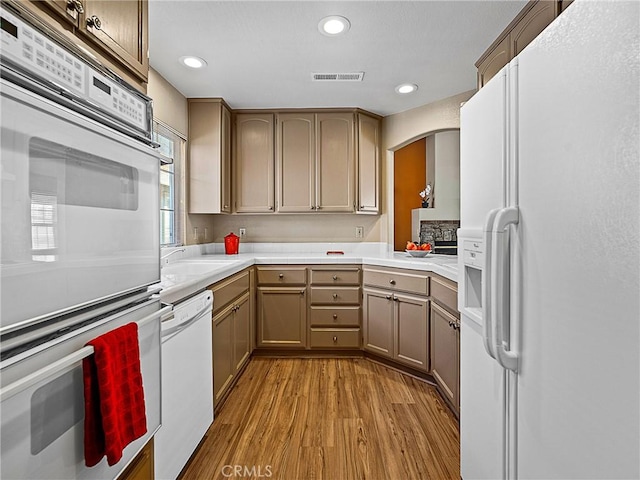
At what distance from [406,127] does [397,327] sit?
205cm

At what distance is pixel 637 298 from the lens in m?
0.59

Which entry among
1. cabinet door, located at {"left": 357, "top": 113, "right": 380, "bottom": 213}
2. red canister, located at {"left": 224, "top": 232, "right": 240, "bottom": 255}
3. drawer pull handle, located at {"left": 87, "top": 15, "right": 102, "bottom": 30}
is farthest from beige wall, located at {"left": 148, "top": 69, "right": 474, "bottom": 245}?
drawer pull handle, located at {"left": 87, "top": 15, "right": 102, "bottom": 30}

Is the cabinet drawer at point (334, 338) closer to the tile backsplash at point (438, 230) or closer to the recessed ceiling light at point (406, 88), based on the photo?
the tile backsplash at point (438, 230)

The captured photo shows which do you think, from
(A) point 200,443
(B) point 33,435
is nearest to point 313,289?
(A) point 200,443

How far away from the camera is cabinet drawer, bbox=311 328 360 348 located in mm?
3291

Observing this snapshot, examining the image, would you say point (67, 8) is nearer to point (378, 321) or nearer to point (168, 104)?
point (168, 104)

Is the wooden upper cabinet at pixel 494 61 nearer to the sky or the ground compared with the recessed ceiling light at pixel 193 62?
nearer to the ground

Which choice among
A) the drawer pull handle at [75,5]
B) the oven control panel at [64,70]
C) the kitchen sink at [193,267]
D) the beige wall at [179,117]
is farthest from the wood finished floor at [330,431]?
the drawer pull handle at [75,5]

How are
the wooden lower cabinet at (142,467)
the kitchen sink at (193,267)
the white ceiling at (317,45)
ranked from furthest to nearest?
the kitchen sink at (193,267)
the white ceiling at (317,45)
the wooden lower cabinet at (142,467)

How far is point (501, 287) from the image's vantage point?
Result: 1022 millimetres

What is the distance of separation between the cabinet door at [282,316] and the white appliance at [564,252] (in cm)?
216

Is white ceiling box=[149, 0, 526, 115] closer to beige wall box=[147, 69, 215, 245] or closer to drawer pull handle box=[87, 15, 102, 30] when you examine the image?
beige wall box=[147, 69, 215, 245]

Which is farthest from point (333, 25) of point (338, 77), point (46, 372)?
point (46, 372)

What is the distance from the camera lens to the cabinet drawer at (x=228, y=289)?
7.22 ft
